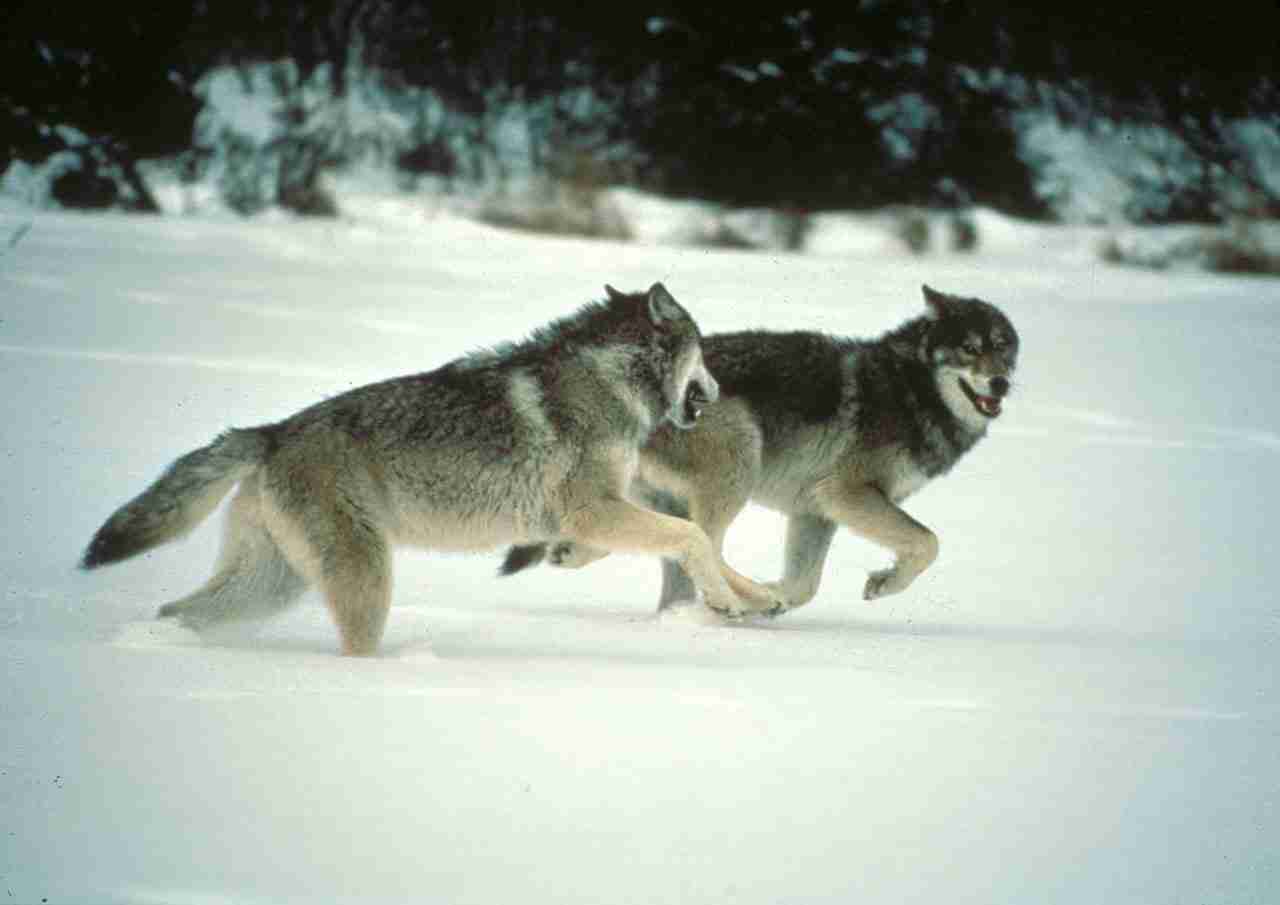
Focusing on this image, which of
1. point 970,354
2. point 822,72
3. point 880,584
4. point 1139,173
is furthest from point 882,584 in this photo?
point 1139,173

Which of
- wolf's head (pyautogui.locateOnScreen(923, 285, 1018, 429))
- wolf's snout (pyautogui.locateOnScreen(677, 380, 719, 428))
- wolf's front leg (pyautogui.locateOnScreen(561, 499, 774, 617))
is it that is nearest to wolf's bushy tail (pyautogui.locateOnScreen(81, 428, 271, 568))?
wolf's front leg (pyautogui.locateOnScreen(561, 499, 774, 617))

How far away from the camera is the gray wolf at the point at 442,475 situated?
5.70 m

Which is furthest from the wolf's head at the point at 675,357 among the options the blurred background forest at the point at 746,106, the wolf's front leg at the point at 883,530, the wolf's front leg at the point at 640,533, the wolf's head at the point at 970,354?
the blurred background forest at the point at 746,106

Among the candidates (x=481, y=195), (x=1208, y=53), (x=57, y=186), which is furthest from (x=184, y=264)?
(x=1208, y=53)

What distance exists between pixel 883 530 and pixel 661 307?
56.0 inches

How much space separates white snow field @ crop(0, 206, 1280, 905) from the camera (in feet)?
12.8

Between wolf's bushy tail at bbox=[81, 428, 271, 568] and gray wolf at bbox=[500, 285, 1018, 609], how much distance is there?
1.42 meters

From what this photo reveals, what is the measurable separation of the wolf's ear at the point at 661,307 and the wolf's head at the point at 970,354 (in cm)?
145

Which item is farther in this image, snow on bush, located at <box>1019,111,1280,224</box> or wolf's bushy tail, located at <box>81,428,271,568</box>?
snow on bush, located at <box>1019,111,1280,224</box>

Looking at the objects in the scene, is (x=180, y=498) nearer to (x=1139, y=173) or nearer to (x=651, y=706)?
(x=651, y=706)

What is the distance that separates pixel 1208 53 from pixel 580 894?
19.7 meters

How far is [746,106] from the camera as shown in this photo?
20.0 meters

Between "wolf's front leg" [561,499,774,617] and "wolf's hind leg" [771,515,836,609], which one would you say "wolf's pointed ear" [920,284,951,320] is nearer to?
"wolf's hind leg" [771,515,836,609]

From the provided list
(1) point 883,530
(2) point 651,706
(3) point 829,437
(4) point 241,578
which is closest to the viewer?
(2) point 651,706
